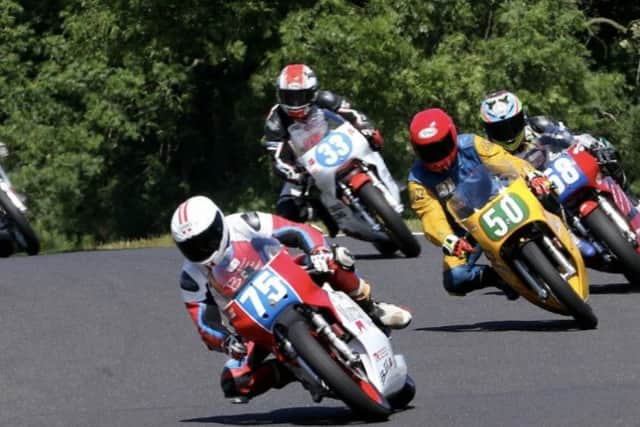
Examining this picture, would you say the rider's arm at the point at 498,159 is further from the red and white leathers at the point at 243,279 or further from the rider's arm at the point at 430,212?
the red and white leathers at the point at 243,279

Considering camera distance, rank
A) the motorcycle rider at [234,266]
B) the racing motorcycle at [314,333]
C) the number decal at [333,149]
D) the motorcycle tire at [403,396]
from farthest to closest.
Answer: the number decal at [333,149], the motorcycle tire at [403,396], the motorcycle rider at [234,266], the racing motorcycle at [314,333]

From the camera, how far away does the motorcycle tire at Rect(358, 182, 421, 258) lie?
1703cm

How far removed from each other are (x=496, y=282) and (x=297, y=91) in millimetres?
4810

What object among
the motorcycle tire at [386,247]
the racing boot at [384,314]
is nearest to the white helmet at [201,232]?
the racing boot at [384,314]

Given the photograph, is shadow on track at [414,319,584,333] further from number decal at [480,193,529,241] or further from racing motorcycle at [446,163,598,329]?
number decal at [480,193,529,241]

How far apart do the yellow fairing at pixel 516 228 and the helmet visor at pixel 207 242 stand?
124 inches

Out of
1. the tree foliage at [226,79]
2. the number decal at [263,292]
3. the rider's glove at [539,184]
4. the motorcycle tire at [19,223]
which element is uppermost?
the number decal at [263,292]

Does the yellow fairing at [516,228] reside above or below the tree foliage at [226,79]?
above

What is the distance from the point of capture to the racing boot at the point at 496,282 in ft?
43.1

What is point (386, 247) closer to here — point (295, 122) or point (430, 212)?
point (295, 122)

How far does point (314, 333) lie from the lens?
9.64 meters

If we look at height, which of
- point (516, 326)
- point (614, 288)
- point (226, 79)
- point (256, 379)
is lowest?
point (226, 79)

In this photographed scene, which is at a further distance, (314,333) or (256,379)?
(256,379)

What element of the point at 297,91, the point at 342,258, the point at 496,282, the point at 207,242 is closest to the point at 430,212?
the point at 496,282
